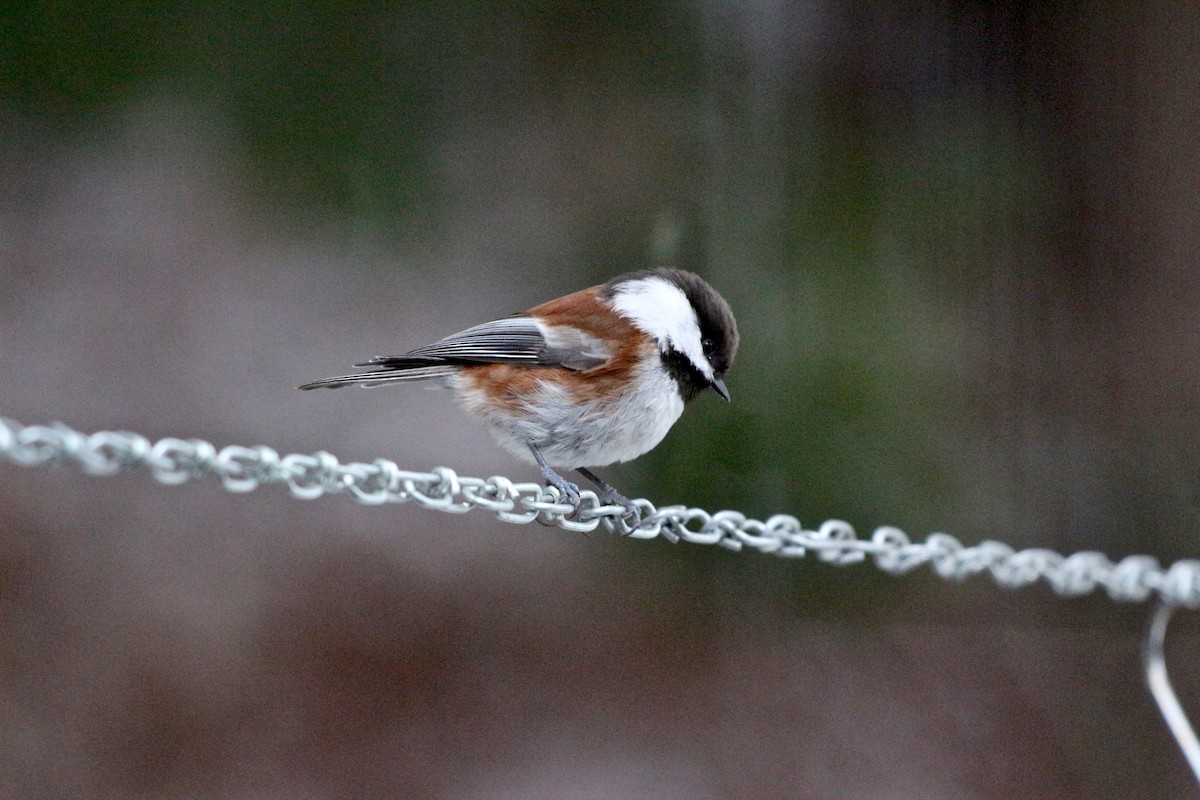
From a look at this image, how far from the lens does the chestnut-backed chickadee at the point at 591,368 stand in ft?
7.13

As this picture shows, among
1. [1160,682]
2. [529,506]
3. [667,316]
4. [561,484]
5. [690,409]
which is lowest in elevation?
[690,409]

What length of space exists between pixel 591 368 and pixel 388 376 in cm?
43

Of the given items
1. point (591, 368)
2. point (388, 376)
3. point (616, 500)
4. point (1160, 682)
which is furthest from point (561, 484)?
point (1160, 682)

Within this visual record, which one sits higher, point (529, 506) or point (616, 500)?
point (529, 506)

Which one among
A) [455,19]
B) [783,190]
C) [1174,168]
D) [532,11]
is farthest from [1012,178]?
[455,19]

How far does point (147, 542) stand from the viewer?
11.8 feet

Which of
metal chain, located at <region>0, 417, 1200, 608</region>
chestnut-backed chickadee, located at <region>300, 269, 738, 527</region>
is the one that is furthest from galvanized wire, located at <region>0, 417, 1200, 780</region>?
chestnut-backed chickadee, located at <region>300, 269, 738, 527</region>

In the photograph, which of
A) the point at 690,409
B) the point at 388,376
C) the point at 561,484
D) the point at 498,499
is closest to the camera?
the point at 498,499

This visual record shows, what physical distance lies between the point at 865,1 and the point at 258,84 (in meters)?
2.69

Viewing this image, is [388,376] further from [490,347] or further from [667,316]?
[667,316]

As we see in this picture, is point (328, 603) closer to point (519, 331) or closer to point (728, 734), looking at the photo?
point (728, 734)

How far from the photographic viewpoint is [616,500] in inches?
83.3

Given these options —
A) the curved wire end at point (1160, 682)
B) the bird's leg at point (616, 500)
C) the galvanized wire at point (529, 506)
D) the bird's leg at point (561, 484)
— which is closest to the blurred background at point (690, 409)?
the bird's leg at point (616, 500)

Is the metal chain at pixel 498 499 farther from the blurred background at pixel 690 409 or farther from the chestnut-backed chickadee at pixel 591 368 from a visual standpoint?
the blurred background at pixel 690 409
